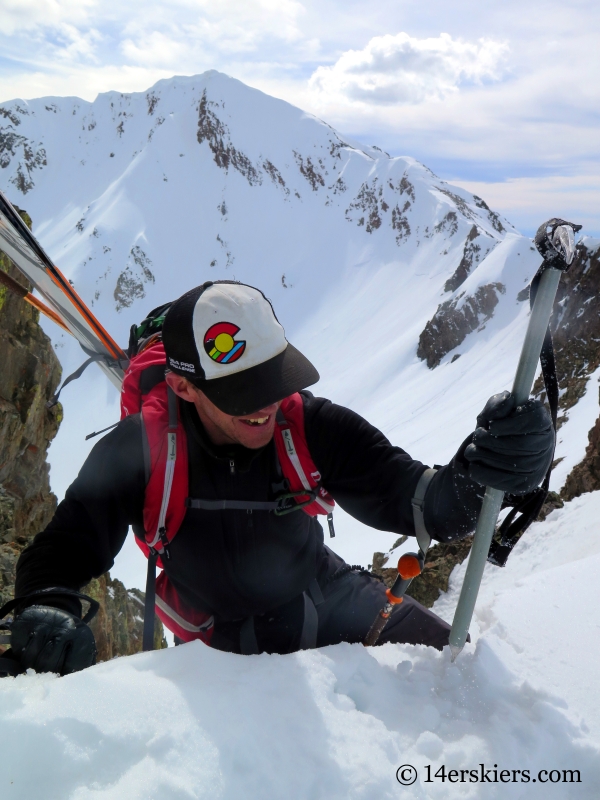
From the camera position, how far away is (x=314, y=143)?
172 meters

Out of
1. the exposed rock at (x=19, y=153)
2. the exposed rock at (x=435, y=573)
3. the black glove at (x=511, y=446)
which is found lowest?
the exposed rock at (x=435, y=573)

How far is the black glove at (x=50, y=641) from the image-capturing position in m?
2.17

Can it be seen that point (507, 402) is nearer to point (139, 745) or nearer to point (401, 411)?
point (139, 745)

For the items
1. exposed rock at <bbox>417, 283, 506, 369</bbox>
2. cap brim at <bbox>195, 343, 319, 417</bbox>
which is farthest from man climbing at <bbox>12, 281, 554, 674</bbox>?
exposed rock at <bbox>417, 283, 506, 369</bbox>

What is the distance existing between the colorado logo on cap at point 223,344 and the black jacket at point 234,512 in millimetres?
456

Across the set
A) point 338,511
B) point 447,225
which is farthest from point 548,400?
point 447,225

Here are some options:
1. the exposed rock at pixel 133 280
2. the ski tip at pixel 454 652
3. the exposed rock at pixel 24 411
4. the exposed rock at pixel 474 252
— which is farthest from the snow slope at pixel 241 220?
the ski tip at pixel 454 652

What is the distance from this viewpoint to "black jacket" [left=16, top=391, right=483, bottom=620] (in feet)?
9.00

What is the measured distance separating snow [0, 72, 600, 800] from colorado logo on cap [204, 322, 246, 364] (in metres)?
1.24

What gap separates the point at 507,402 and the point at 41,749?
6.34ft

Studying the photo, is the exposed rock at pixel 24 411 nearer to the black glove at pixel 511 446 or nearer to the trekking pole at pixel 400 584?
the trekking pole at pixel 400 584

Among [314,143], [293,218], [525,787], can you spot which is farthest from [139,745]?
[314,143]

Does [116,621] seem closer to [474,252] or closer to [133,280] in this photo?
[474,252]

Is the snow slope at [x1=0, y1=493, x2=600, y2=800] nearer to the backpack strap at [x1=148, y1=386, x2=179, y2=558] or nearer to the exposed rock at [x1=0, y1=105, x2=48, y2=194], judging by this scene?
the backpack strap at [x1=148, y1=386, x2=179, y2=558]
